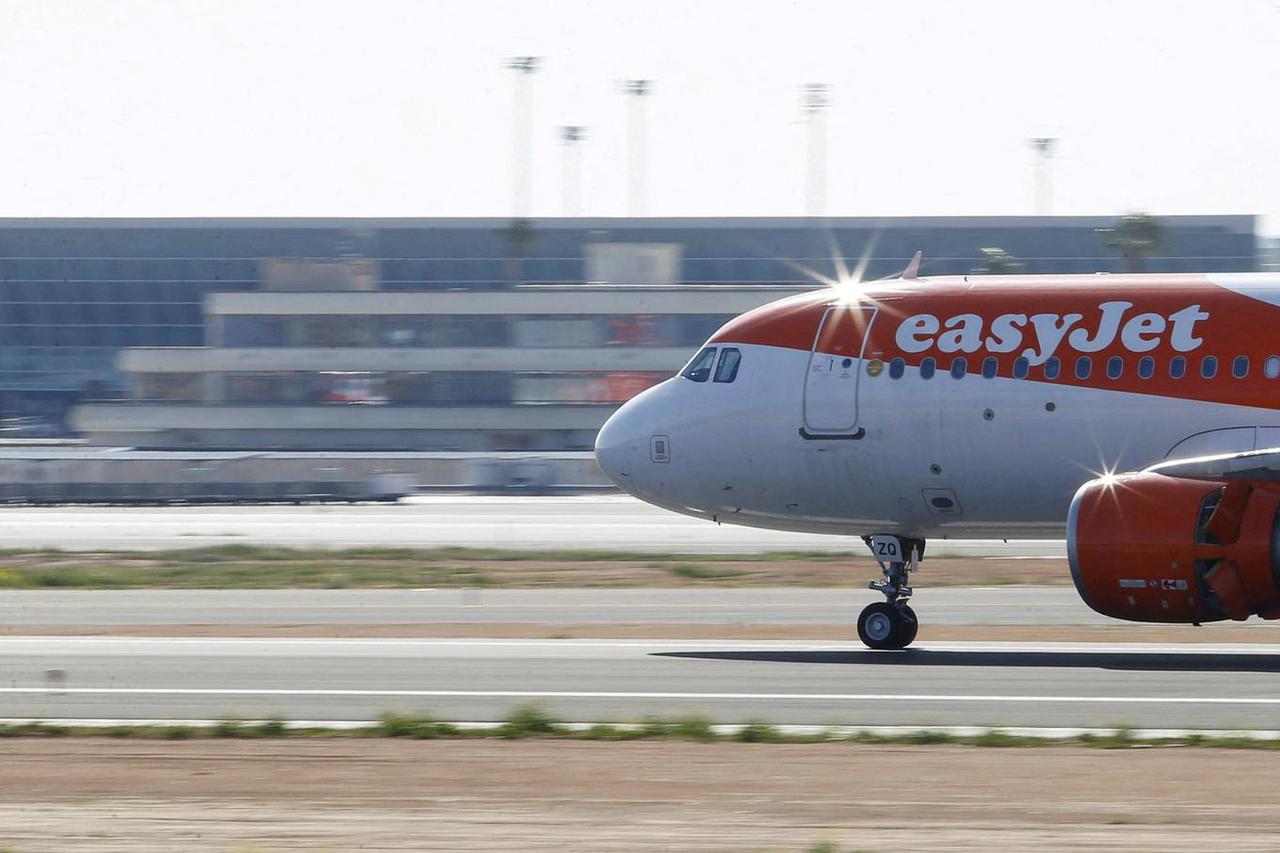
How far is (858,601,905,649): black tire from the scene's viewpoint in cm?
→ 1912

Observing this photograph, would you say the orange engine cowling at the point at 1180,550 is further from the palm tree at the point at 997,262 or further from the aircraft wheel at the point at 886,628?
the palm tree at the point at 997,262

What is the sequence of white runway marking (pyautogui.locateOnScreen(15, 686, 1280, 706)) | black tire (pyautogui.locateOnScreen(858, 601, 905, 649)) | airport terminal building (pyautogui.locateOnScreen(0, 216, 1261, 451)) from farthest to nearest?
airport terminal building (pyautogui.locateOnScreen(0, 216, 1261, 451)), black tire (pyautogui.locateOnScreen(858, 601, 905, 649)), white runway marking (pyautogui.locateOnScreen(15, 686, 1280, 706))

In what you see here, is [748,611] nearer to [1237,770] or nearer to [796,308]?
[796,308]

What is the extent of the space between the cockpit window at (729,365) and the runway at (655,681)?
316 cm

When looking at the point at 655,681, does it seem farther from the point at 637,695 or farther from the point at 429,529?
the point at 429,529

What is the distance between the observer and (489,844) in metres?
9.30

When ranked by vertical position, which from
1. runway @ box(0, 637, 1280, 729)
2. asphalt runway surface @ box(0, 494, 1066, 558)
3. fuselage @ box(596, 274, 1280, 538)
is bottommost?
asphalt runway surface @ box(0, 494, 1066, 558)

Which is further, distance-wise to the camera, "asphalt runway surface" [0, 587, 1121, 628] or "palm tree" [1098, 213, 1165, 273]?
"palm tree" [1098, 213, 1165, 273]

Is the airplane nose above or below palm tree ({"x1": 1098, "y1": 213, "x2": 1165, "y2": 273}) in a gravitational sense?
below

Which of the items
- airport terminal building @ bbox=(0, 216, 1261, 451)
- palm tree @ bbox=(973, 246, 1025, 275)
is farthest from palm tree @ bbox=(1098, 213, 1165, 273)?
palm tree @ bbox=(973, 246, 1025, 275)

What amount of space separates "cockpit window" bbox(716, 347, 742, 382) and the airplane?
0.8 inches

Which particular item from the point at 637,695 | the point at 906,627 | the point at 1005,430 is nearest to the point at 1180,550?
the point at 1005,430

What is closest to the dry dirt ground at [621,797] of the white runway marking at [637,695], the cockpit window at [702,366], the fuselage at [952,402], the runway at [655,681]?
the runway at [655,681]

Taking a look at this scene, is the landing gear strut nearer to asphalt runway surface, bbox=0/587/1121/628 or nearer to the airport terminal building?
asphalt runway surface, bbox=0/587/1121/628
